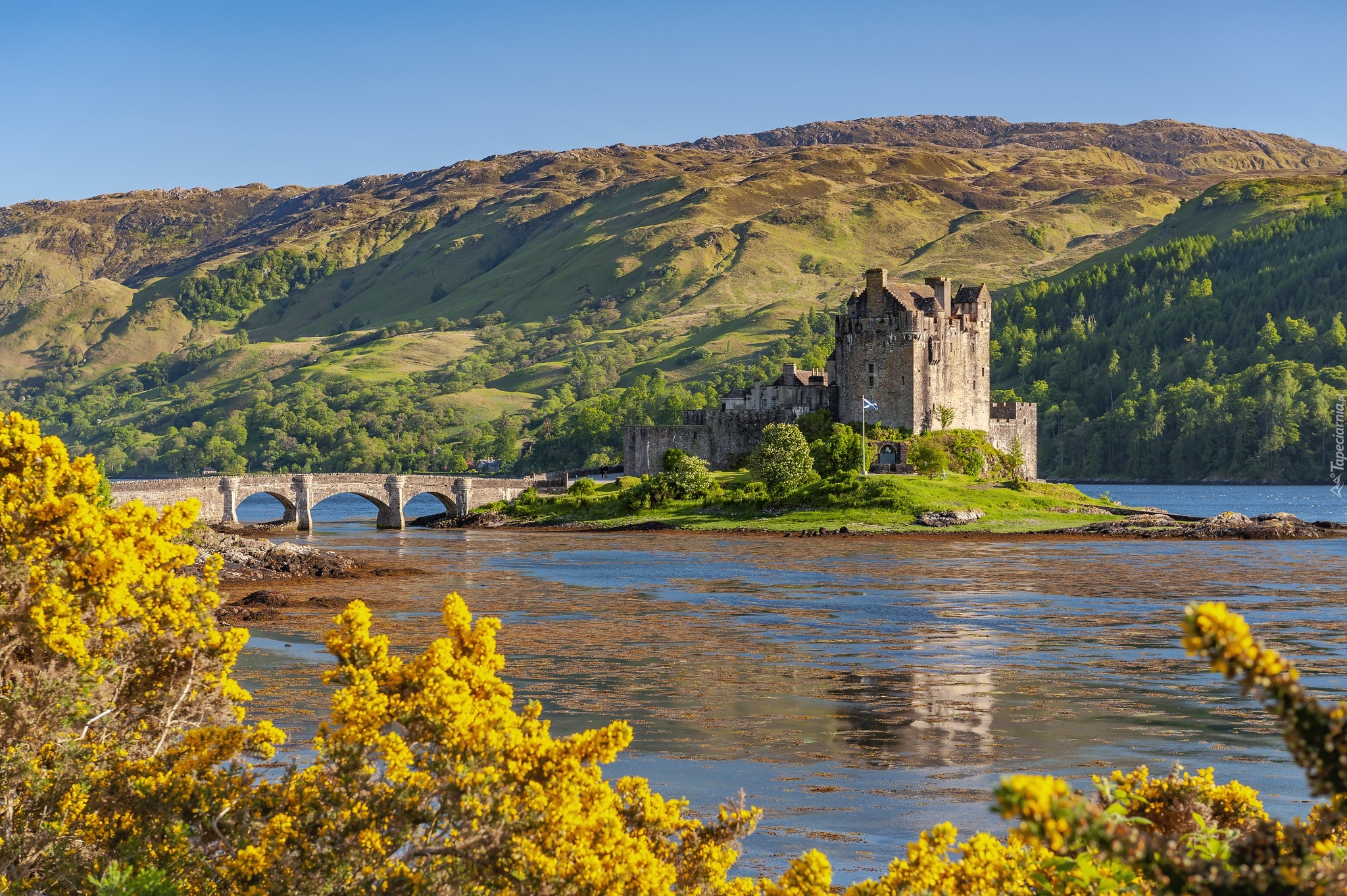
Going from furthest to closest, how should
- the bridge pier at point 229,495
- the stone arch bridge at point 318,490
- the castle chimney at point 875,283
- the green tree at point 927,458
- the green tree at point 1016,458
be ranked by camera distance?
the green tree at point 1016,458 → the castle chimney at point 875,283 → the green tree at point 927,458 → the bridge pier at point 229,495 → the stone arch bridge at point 318,490

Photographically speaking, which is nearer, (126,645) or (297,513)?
(126,645)

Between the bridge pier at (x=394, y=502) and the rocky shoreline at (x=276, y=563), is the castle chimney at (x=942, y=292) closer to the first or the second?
the bridge pier at (x=394, y=502)

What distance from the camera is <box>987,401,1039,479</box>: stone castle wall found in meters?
127

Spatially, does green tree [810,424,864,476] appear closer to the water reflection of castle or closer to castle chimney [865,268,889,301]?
castle chimney [865,268,889,301]

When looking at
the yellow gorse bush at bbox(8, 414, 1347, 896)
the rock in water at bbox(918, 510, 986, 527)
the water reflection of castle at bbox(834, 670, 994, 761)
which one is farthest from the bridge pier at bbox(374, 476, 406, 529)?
the yellow gorse bush at bbox(8, 414, 1347, 896)

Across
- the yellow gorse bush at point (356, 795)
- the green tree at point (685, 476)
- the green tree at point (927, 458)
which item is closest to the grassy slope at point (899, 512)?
the green tree at point (685, 476)

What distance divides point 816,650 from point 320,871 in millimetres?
32540

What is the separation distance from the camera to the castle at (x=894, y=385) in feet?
389

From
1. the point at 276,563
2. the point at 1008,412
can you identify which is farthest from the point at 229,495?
the point at 1008,412

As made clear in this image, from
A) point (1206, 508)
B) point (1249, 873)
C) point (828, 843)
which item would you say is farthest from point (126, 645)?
point (1206, 508)

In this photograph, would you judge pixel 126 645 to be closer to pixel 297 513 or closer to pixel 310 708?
pixel 310 708

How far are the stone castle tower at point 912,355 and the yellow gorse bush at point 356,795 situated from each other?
105454 mm

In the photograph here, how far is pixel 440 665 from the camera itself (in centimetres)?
1241

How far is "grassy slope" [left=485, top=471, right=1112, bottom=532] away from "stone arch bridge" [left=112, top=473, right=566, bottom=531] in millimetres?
8638
